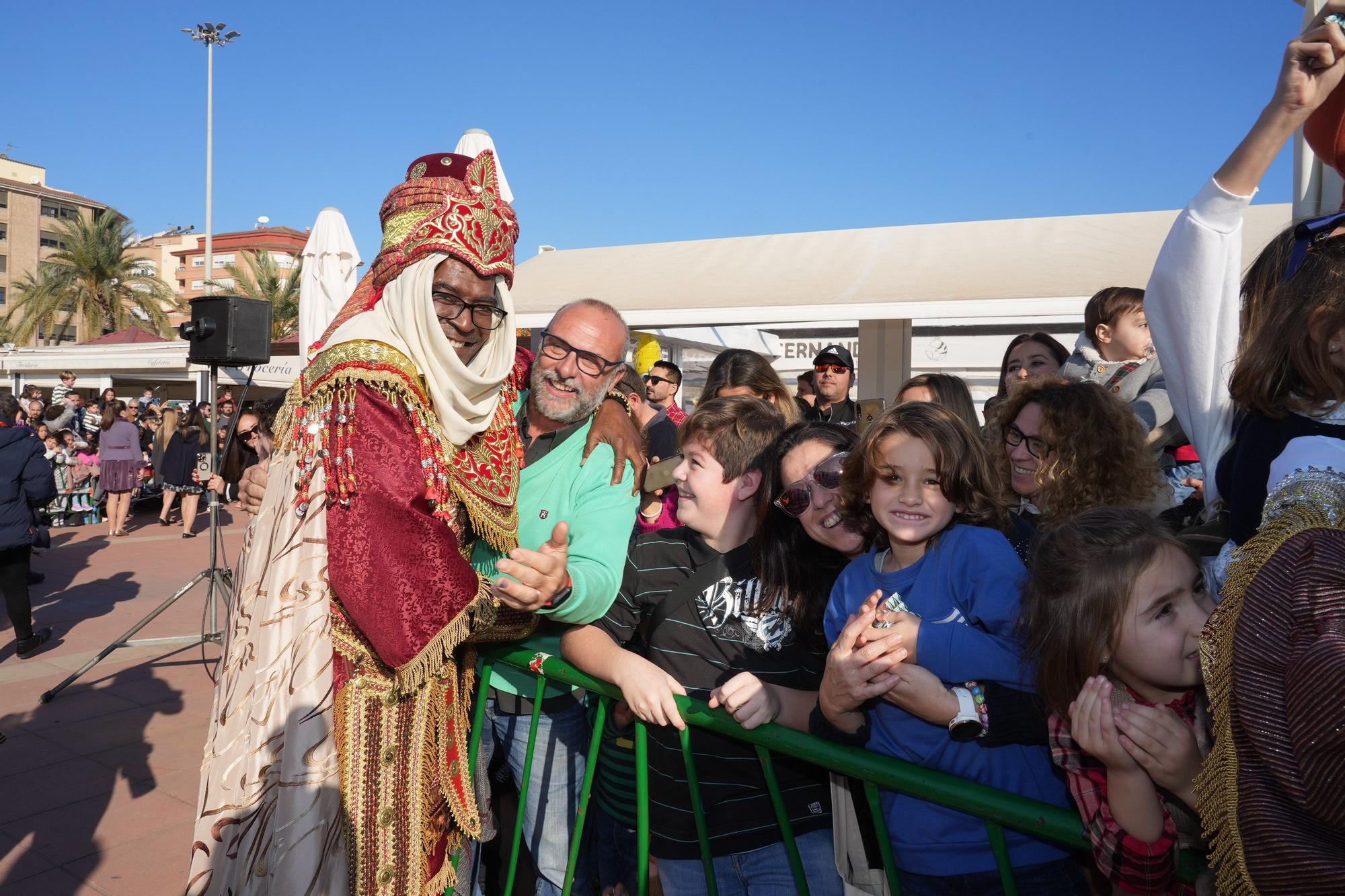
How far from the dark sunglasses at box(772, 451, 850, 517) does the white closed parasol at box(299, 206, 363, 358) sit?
4.01 meters

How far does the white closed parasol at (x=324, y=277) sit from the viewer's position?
5.33 m

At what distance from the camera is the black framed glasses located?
246cm

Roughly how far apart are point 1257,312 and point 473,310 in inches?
71.0

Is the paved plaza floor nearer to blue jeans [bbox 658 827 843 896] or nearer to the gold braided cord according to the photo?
blue jeans [bbox 658 827 843 896]

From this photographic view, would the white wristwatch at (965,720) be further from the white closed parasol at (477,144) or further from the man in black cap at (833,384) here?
the man in black cap at (833,384)

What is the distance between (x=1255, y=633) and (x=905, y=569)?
0.90 meters

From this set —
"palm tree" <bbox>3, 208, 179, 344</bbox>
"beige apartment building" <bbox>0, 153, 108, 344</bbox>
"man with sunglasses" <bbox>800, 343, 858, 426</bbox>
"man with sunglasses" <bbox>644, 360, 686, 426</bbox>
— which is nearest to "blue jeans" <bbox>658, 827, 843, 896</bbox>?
"man with sunglasses" <bbox>800, 343, 858, 426</bbox>

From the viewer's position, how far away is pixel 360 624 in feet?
6.70

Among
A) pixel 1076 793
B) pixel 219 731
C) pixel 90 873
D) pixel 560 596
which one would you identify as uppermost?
pixel 560 596

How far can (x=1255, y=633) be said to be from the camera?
3.39 ft

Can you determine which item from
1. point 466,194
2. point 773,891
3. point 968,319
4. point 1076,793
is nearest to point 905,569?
point 1076,793

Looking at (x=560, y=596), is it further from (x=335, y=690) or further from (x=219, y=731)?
(x=219, y=731)

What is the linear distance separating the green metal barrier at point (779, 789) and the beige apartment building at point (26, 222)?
2546 inches

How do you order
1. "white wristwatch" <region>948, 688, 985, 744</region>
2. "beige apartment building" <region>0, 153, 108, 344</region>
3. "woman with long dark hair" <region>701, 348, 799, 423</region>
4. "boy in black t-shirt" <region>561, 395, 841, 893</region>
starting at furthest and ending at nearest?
"beige apartment building" <region>0, 153, 108, 344</region>
"woman with long dark hair" <region>701, 348, 799, 423</region>
"boy in black t-shirt" <region>561, 395, 841, 893</region>
"white wristwatch" <region>948, 688, 985, 744</region>
